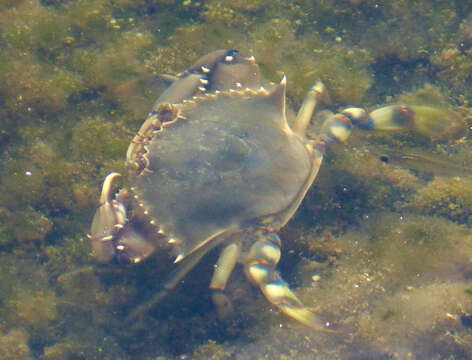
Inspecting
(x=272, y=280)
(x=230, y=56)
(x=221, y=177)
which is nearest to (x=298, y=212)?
(x=272, y=280)

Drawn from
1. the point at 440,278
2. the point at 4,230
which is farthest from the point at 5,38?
the point at 440,278

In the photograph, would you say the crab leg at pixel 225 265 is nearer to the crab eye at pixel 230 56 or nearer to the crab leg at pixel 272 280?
the crab leg at pixel 272 280

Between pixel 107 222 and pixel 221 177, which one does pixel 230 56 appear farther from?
pixel 107 222

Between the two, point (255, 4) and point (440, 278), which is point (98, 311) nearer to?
point (440, 278)

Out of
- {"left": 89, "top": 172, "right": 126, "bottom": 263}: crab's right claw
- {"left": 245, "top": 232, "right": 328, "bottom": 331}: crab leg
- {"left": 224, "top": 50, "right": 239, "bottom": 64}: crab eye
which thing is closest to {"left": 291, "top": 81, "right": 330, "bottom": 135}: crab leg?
{"left": 224, "top": 50, "right": 239, "bottom": 64}: crab eye

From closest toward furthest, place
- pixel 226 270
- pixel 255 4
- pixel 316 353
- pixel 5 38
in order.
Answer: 1. pixel 316 353
2. pixel 226 270
3. pixel 5 38
4. pixel 255 4

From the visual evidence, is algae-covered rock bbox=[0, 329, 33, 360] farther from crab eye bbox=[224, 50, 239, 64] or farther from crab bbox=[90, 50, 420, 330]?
crab eye bbox=[224, 50, 239, 64]

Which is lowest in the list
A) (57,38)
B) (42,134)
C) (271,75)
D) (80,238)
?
(80,238)
